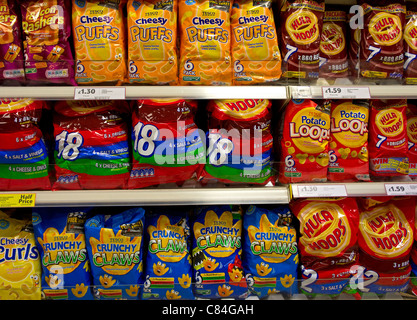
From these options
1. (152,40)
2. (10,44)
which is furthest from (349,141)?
(10,44)

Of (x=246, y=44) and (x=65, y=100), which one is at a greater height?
(x=246, y=44)

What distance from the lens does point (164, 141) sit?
49.9 inches

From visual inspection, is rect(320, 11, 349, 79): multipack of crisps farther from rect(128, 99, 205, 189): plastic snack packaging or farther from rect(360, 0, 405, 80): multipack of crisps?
rect(128, 99, 205, 189): plastic snack packaging

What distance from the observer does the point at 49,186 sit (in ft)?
4.27

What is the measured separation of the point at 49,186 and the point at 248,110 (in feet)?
2.95

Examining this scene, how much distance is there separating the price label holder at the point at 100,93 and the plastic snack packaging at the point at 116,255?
521 mm

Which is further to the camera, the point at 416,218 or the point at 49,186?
the point at 416,218

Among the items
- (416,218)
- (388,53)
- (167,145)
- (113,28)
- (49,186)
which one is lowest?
(416,218)

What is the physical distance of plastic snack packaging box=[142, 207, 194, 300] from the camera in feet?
4.46

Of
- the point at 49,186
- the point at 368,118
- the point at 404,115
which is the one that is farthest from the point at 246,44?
the point at 49,186

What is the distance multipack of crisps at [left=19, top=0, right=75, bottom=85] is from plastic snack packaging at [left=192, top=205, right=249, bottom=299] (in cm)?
90

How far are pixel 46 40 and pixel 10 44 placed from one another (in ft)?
0.47

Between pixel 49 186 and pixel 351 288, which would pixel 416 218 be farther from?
pixel 49 186
